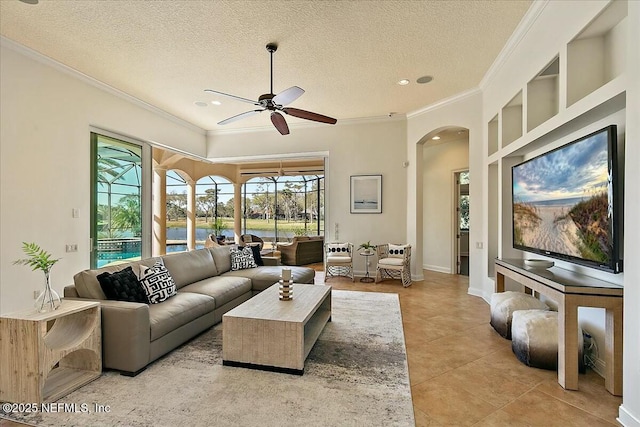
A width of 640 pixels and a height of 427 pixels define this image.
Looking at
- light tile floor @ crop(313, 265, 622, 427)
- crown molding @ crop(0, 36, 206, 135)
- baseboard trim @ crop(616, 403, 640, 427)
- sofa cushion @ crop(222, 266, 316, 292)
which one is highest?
crown molding @ crop(0, 36, 206, 135)

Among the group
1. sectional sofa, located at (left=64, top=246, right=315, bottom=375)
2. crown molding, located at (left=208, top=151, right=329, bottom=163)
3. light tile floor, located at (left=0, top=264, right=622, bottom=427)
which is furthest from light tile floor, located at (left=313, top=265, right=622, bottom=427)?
crown molding, located at (left=208, top=151, right=329, bottom=163)

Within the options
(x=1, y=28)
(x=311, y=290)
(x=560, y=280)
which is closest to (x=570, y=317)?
(x=560, y=280)

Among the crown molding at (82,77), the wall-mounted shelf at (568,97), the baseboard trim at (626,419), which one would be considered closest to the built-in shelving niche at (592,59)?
the wall-mounted shelf at (568,97)

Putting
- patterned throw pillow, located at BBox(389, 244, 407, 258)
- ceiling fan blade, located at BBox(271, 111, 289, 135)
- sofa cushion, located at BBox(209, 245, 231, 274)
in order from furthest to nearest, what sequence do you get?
patterned throw pillow, located at BBox(389, 244, 407, 258) → sofa cushion, located at BBox(209, 245, 231, 274) → ceiling fan blade, located at BBox(271, 111, 289, 135)

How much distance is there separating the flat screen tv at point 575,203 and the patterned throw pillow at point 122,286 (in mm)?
3737

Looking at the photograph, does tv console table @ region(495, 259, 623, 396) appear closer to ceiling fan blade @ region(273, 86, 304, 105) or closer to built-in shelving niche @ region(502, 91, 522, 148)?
built-in shelving niche @ region(502, 91, 522, 148)

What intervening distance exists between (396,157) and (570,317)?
444cm

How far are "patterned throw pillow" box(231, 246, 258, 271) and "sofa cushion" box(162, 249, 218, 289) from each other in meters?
0.35

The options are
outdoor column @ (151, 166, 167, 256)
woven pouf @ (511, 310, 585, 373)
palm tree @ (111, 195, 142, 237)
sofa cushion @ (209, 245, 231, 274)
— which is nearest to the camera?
woven pouf @ (511, 310, 585, 373)

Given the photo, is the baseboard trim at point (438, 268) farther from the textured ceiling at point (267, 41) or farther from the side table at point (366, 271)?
the textured ceiling at point (267, 41)

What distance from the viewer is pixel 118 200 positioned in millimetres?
4871

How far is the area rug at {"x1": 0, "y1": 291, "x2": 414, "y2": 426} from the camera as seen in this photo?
6.13 feet

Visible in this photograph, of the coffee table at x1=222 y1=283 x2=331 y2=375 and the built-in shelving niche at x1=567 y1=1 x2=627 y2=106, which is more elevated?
the built-in shelving niche at x1=567 y1=1 x2=627 y2=106

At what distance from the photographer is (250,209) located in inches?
460
